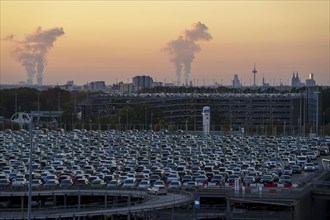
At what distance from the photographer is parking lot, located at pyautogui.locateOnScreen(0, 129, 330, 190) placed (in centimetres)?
2888

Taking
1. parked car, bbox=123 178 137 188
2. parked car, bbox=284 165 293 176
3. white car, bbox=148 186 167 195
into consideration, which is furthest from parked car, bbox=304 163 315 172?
white car, bbox=148 186 167 195

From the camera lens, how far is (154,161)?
121ft

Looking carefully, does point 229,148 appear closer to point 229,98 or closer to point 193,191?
point 193,191

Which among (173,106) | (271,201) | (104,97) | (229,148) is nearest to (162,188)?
(271,201)

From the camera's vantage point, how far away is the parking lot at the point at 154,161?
94.7ft

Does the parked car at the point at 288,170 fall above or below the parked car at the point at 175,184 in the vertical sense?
above

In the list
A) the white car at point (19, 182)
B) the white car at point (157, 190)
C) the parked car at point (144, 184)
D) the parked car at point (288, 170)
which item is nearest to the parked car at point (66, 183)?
the white car at point (19, 182)

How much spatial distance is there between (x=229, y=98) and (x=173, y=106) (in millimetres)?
5692

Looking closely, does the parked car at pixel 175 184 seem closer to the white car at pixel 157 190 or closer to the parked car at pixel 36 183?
the white car at pixel 157 190

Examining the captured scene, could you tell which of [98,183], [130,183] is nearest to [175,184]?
[130,183]

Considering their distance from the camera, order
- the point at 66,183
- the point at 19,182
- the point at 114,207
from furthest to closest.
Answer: the point at 19,182 → the point at 66,183 → the point at 114,207

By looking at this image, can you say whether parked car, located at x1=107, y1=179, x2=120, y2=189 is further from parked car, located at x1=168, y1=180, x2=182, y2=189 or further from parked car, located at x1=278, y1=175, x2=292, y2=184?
parked car, located at x1=278, y1=175, x2=292, y2=184

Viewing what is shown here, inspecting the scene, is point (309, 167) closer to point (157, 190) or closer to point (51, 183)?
point (157, 190)

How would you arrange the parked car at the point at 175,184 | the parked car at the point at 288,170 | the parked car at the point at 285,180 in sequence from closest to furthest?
the parked car at the point at 175,184 < the parked car at the point at 285,180 < the parked car at the point at 288,170
